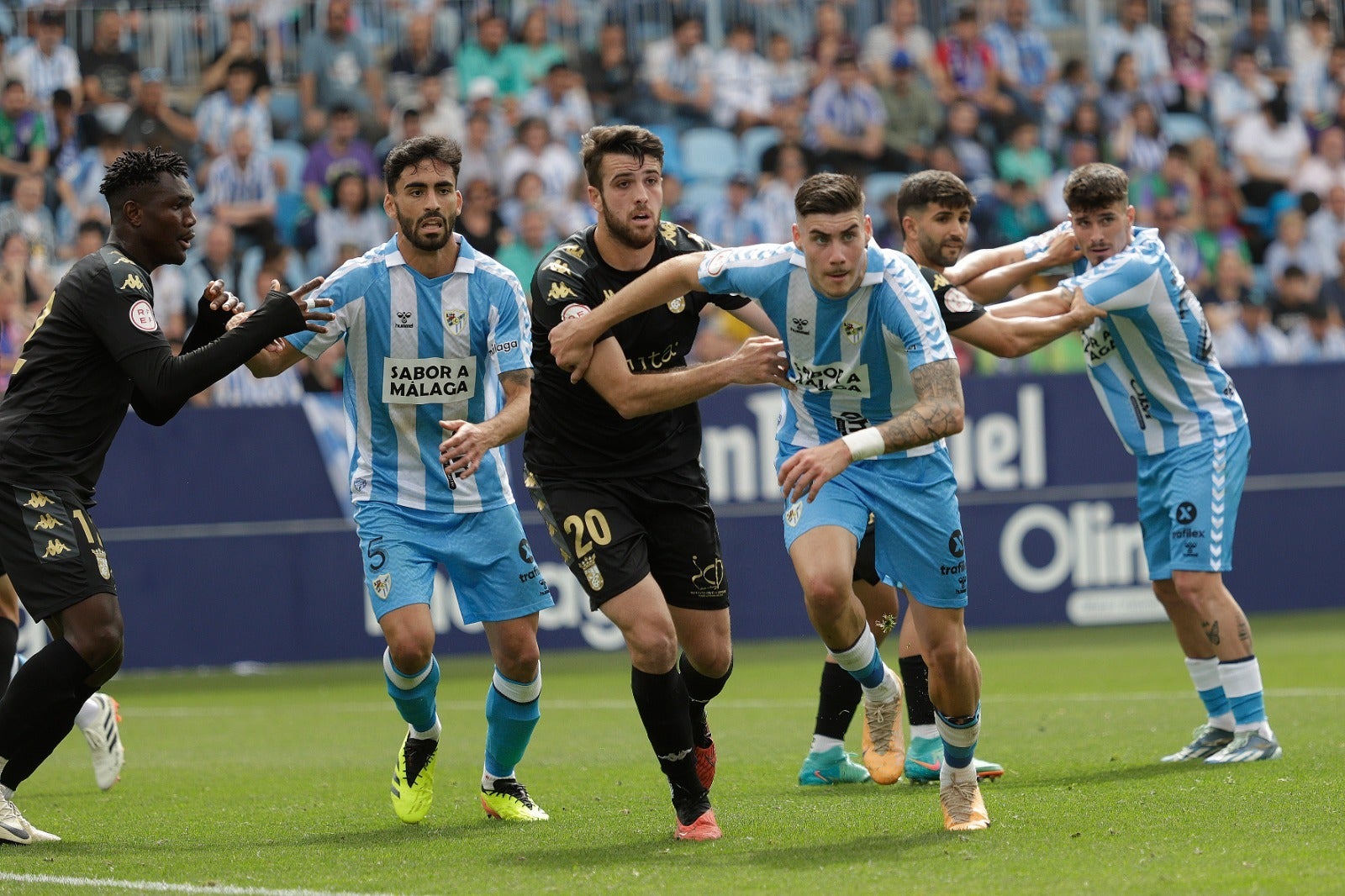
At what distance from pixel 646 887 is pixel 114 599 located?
2.51 meters

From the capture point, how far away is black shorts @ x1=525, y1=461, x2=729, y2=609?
21.5 ft

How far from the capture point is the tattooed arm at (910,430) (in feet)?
18.3

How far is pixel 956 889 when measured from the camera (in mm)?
5125

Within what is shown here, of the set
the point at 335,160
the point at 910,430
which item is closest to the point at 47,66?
the point at 335,160

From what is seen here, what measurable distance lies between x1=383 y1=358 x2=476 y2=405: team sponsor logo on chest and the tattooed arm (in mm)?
1757

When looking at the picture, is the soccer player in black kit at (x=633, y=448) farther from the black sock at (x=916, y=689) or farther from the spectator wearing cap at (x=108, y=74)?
the spectator wearing cap at (x=108, y=74)

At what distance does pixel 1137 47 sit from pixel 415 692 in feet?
55.8

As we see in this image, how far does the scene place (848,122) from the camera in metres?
19.6

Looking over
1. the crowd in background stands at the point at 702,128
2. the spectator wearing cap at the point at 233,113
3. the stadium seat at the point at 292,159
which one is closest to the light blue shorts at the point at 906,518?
the crowd in background stands at the point at 702,128

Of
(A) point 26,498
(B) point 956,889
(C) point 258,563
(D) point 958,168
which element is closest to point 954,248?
(B) point 956,889

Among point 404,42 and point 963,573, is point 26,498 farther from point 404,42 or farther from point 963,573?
Answer: point 404,42

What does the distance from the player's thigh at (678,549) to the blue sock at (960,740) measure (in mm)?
1085

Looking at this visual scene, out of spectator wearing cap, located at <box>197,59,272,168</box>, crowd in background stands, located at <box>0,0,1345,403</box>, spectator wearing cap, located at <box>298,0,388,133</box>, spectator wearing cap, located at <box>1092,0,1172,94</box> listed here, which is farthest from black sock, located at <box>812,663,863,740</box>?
spectator wearing cap, located at <box>1092,0,1172,94</box>

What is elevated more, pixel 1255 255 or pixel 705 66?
pixel 705 66
